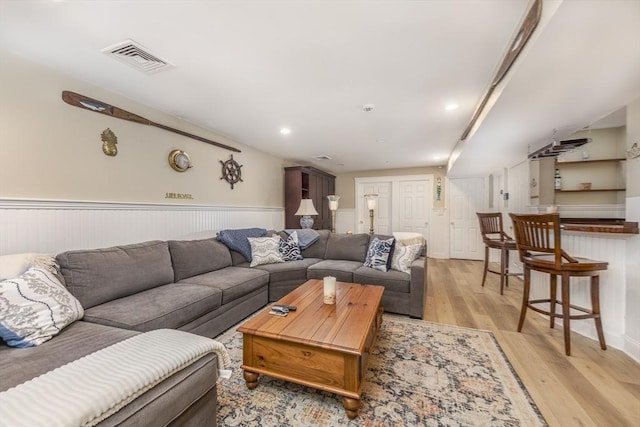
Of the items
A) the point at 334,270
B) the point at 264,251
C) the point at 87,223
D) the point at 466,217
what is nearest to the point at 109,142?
the point at 87,223

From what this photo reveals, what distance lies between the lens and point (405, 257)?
115 inches

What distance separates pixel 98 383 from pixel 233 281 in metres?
1.64

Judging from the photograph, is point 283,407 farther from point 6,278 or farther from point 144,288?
point 6,278

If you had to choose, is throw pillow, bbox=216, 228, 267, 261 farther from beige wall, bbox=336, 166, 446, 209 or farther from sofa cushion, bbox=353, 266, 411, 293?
beige wall, bbox=336, 166, 446, 209

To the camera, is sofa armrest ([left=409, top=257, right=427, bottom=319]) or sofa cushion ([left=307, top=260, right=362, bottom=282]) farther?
sofa cushion ([left=307, top=260, right=362, bottom=282])

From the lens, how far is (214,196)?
12.1 ft

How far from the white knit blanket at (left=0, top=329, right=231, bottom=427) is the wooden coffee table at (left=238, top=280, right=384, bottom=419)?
0.43 m

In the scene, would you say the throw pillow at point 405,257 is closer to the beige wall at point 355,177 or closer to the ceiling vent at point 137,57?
the ceiling vent at point 137,57

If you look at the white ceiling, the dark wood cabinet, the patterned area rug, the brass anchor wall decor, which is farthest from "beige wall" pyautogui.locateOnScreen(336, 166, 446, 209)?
the brass anchor wall decor

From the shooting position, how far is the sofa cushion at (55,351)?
3.47 feet

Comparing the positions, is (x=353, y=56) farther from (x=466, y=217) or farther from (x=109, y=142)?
(x=466, y=217)

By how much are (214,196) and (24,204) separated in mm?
1892

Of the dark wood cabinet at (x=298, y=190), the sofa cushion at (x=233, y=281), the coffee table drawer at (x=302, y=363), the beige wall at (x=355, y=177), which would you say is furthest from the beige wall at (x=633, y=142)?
the dark wood cabinet at (x=298, y=190)

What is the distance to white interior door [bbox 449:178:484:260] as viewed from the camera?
579 centimetres
